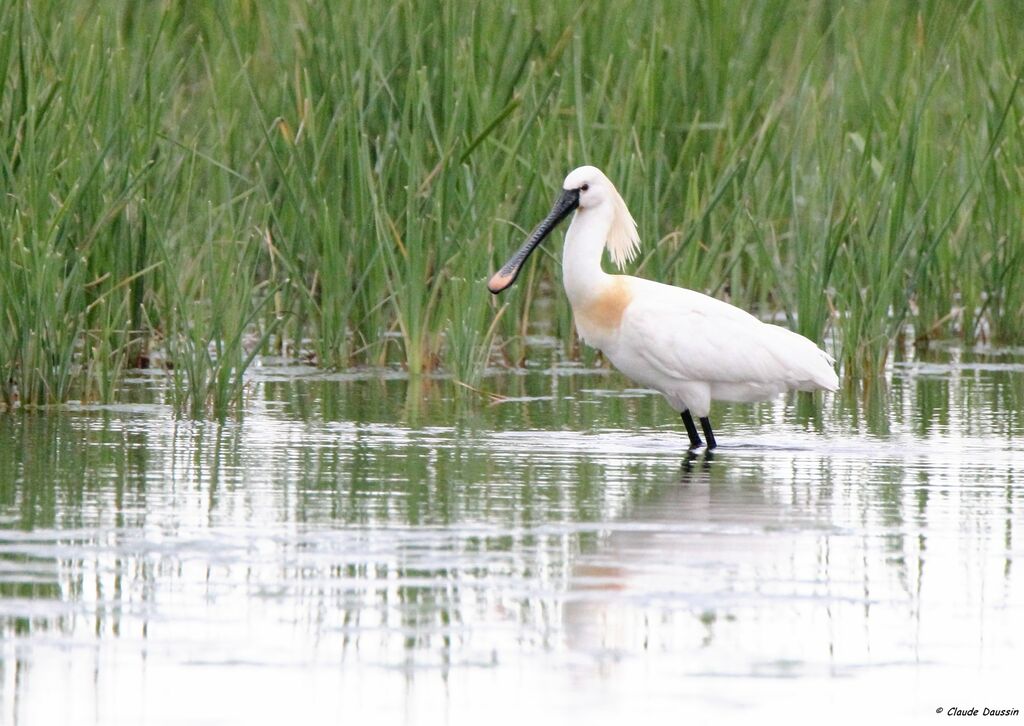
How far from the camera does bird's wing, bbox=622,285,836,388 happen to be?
898 centimetres

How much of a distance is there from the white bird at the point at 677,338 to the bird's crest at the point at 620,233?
0.07 meters

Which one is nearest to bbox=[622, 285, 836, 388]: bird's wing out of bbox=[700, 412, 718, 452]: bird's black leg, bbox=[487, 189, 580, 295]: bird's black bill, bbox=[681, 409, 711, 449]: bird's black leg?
bbox=[681, 409, 711, 449]: bird's black leg

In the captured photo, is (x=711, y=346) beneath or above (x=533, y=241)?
beneath

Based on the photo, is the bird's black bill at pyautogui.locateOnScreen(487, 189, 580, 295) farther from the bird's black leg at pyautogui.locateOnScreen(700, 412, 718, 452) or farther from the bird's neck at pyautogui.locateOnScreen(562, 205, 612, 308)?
the bird's black leg at pyautogui.locateOnScreen(700, 412, 718, 452)

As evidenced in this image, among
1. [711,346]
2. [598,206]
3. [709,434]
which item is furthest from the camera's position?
[598,206]

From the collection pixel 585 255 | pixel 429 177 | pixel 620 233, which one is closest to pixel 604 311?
pixel 585 255

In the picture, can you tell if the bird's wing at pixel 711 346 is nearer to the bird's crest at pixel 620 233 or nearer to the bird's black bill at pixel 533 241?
the bird's crest at pixel 620 233

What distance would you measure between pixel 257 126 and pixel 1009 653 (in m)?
6.93

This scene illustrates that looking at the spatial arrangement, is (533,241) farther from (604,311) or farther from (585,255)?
(604,311)

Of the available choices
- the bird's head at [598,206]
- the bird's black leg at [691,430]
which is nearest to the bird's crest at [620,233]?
the bird's head at [598,206]

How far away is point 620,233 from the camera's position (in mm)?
9656

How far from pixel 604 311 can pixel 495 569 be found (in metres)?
3.61

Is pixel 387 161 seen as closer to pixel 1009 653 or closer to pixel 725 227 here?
pixel 725 227

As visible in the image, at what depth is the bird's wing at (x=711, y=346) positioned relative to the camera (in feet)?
29.5
